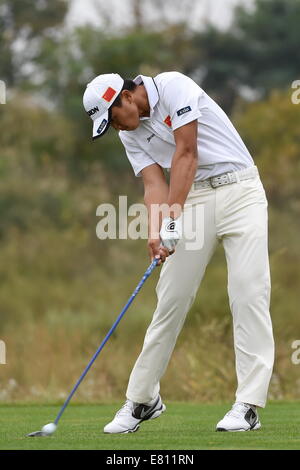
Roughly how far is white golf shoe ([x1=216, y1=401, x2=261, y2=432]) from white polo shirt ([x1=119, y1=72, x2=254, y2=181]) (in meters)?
1.31

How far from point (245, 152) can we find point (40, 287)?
13111mm

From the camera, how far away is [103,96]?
6.66 meters

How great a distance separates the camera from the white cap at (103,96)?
6660mm

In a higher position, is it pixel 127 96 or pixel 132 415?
pixel 127 96

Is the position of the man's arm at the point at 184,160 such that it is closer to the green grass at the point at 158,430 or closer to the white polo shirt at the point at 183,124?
the white polo shirt at the point at 183,124

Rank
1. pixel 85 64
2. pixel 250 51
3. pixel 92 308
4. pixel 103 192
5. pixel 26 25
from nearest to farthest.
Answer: pixel 92 308
pixel 103 192
pixel 85 64
pixel 26 25
pixel 250 51

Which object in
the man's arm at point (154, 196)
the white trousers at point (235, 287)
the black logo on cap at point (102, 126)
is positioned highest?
the black logo on cap at point (102, 126)

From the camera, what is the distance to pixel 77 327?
1608 cm

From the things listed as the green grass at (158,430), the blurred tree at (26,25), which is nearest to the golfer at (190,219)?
the green grass at (158,430)

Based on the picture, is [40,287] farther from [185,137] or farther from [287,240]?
[185,137]

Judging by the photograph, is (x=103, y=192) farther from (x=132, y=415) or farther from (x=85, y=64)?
(x=132, y=415)

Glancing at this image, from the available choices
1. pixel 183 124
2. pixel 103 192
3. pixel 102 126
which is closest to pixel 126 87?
pixel 102 126

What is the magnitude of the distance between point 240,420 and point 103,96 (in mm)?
1919
